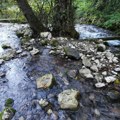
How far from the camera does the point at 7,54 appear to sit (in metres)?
4.84

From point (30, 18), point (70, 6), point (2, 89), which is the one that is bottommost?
point (2, 89)

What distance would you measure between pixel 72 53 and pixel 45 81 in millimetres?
1268

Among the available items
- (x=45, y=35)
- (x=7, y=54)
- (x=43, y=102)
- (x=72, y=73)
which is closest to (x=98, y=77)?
(x=72, y=73)

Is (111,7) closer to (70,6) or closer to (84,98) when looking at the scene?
(70,6)

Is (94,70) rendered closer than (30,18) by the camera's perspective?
Yes

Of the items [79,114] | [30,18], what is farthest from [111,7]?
[79,114]

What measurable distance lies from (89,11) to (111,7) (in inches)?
62.8

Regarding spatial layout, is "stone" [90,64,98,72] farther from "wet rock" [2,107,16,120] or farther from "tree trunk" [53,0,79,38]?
"tree trunk" [53,0,79,38]

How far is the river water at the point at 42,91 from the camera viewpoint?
9.67ft

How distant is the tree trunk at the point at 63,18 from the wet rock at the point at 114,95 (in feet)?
10.3

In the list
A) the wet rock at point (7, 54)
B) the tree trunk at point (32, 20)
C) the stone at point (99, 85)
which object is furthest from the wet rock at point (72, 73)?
the tree trunk at point (32, 20)

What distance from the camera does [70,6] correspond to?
590 centimetres

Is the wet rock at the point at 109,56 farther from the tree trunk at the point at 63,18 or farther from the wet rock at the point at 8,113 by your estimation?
the wet rock at the point at 8,113

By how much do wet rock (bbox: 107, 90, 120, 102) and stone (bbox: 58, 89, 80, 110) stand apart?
520mm
